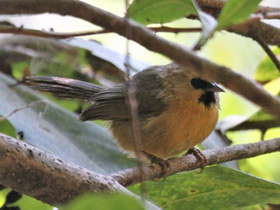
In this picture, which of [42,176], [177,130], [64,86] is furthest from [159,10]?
[64,86]

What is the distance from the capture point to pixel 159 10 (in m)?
1.72

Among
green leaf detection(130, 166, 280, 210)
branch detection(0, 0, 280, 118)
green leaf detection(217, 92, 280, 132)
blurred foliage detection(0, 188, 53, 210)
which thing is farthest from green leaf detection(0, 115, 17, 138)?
green leaf detection(217, 92, 280, 132)

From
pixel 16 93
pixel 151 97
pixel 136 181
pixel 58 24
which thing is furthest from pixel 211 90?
pixel 58 24

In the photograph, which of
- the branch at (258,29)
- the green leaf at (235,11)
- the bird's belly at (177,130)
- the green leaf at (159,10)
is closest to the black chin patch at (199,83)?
the bird's belly at (177,130)

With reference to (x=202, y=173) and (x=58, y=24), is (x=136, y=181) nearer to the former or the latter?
(x=202, y=173)

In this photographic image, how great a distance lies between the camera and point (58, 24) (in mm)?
4980

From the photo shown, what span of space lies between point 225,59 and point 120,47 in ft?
3.00

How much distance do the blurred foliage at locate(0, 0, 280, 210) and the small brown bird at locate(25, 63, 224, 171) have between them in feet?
0.43

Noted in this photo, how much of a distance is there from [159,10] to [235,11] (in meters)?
0.38

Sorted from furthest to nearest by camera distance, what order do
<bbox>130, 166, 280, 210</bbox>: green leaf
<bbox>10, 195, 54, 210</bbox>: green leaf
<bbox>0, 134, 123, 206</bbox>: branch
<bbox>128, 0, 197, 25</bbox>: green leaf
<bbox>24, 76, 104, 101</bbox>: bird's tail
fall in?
<bbox>24, 76, 104, 101</bbox>: bird's tail → <bbox>10, 195, 54, 210</bbox>: green leaf → <bbox>130, 166, 280, 210</bbox>: green leaf → <bbox>128, 0, 197, 25</bbox>: green leaf → <bbox>0, 134, 123, 206</bbox>: branch

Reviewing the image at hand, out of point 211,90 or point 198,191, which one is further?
point 211,90

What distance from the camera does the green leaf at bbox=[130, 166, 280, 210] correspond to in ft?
6.73

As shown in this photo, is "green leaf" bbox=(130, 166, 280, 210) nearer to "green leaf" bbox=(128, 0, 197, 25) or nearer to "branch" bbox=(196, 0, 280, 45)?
"green leaf" bbox=(128, 0, 197, 25)

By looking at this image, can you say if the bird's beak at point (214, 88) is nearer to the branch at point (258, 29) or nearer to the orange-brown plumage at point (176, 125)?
the orange-brown plumage at point (176, 125)
